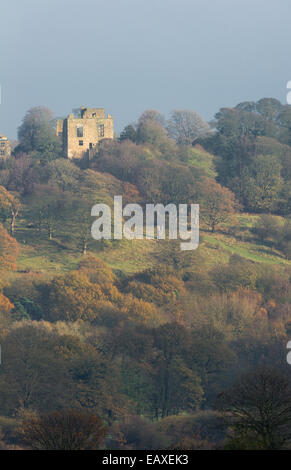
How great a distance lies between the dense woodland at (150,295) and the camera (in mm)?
45438

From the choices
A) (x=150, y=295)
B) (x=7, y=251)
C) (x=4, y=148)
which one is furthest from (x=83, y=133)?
(x=150, y=295)

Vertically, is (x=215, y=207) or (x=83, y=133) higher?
(x=83, y=133)

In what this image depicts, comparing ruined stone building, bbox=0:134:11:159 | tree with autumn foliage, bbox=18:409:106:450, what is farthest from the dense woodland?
ruined stone building, bbox=0:134:11:159

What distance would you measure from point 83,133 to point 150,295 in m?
31.9

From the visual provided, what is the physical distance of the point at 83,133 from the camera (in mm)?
93625

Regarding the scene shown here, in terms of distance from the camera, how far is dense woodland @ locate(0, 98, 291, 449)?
1789 inches

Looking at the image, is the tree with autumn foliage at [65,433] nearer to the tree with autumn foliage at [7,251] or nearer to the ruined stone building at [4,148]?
the tree with autumn foliage at [7,251]

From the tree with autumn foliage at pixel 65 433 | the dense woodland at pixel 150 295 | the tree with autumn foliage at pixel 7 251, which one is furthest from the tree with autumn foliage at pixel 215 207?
the tree with autumn foliage at pixel 65 433

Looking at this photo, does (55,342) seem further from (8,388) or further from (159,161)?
(159,161)

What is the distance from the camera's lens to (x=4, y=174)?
3457 inches

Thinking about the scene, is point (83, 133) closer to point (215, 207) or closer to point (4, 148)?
point (4, 148)

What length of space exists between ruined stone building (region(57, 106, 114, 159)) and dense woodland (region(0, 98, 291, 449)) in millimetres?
1314
